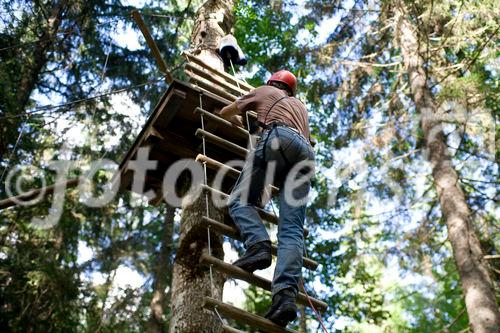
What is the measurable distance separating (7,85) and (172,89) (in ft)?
13.3

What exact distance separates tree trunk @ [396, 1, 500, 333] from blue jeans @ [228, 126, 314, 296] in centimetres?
305

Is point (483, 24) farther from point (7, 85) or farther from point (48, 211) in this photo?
point (48, 211)

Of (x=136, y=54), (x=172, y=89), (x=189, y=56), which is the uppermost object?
(x=136, y=54)

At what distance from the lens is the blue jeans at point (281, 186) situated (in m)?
2.98

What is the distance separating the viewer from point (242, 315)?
2.63m

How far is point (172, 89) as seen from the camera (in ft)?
13.0

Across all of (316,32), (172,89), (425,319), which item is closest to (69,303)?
(172,89)

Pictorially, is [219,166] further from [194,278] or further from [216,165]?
[194,278]

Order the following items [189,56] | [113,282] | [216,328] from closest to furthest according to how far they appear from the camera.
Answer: [216,328], [189,56], [113,282]

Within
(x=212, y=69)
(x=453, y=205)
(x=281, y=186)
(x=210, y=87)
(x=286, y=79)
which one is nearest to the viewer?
(x=281, y=186)

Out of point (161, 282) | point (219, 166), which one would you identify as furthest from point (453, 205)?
point (161, 282)

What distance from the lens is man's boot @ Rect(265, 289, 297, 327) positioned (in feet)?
8.66

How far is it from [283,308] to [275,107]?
4.59 feet

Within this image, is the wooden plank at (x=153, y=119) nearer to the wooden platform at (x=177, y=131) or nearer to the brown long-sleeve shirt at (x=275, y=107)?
the wooden platform at (x=177, y=131)
